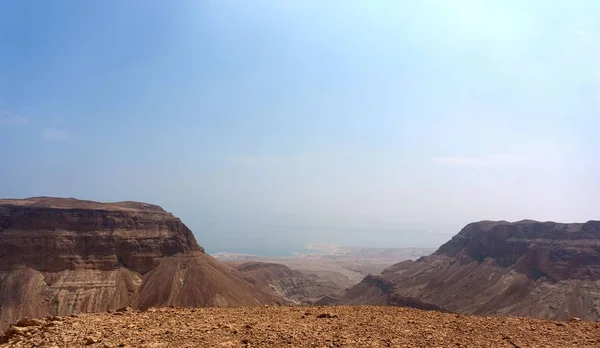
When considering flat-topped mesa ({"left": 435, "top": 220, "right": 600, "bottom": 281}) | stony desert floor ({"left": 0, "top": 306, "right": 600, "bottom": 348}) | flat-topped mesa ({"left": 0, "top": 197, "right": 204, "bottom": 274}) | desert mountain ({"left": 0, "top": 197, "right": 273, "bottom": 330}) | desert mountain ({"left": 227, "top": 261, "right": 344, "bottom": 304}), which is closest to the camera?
stony desert floor ({"left": 0, "top": 306, "right": 600, "bottom": 348})

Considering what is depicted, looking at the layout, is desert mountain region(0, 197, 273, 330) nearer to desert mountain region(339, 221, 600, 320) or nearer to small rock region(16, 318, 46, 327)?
desert mountain region(339, 221, 600, 320)

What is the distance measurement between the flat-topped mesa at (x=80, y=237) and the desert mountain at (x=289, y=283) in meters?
52.0

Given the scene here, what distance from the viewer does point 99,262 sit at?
79.7 meters

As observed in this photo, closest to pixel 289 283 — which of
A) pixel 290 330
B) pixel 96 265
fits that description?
pixel 96 265

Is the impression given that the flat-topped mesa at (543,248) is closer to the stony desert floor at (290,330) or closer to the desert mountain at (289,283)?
the desert mountain at (289,283)

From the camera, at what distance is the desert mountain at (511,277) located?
3307 inches

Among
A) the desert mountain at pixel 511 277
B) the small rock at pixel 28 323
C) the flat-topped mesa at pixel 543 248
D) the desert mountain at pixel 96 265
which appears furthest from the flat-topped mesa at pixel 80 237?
the flat-topped mesa at pixel 543 248

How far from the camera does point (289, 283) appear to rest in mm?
152500

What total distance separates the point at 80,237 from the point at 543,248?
3951 inches

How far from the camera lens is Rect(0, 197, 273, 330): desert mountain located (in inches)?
2687

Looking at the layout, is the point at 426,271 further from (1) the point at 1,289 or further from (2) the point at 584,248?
(1) the point at 1,289

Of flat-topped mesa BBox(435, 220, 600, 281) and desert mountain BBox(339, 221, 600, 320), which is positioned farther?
flat-topped mesa BBox(435, 220, 600, 281)

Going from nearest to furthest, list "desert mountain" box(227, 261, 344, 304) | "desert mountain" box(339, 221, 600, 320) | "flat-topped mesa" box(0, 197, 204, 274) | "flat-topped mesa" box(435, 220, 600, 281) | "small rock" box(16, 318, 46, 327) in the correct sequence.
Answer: "small rock" box(16, 318, 46, 327) → "flat-topped mesa" box(0, 197, 204, 274) → "desert mountain" box(339, 221, 600, 320) → "flat-topped mesa" box(435, 220, 600, 281) → "desert mountain" box(227, 261, 344, 304)

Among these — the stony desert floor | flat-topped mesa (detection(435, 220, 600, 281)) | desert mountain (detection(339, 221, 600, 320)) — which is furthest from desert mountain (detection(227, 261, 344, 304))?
the stony desert floor
